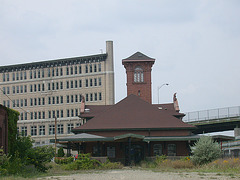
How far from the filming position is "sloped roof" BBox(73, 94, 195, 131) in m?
45.6

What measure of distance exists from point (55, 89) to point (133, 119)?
54900 mm

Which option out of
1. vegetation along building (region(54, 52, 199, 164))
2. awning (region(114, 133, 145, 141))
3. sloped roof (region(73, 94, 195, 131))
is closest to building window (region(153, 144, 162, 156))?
vegetation along building (region(54, 52, 199, 164))

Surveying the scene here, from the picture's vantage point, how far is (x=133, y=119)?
4666cm

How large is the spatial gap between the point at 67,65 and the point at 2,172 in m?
73.6

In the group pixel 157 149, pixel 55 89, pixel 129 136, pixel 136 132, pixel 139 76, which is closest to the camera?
pixel 129 136

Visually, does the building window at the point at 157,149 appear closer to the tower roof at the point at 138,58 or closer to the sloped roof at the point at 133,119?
the sloped roof at the point at 133,119

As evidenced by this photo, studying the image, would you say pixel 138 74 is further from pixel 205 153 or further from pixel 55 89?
pixel 55 89

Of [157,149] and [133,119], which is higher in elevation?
[133,119]

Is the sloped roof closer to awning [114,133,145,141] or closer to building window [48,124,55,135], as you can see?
awning [114,133,145,141]

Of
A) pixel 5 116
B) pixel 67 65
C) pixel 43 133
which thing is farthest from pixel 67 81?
pixel 5 116

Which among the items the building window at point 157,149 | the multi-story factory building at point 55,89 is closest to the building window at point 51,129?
the multi-story factory building at point 55,89

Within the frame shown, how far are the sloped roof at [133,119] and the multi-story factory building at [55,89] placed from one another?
44.0 metres

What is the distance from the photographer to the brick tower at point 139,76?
63787mm

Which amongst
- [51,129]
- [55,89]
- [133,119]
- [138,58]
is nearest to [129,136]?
[133,119]
